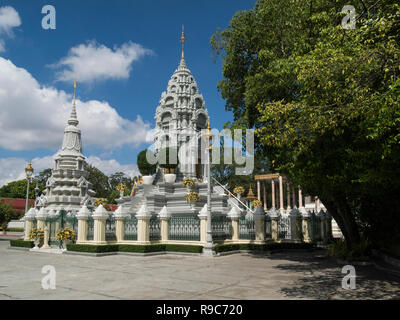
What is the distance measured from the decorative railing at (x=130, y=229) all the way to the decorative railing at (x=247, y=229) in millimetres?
6157

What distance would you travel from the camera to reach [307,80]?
29.4 feet

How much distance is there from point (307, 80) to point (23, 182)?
76.1 metres

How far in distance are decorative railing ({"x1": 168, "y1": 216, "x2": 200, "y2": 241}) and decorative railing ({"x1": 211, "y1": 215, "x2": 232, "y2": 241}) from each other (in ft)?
3.56

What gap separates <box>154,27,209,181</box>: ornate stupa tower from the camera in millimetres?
37906

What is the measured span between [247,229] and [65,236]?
10557 mm

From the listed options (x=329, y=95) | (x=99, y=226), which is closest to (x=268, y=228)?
(x=99, y=226)

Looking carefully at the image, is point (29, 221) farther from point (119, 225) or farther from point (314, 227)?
point (314, 227)

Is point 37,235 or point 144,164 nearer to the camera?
point 37,235

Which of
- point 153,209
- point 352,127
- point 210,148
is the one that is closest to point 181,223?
point 210,148

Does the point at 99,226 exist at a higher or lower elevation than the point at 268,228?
higher

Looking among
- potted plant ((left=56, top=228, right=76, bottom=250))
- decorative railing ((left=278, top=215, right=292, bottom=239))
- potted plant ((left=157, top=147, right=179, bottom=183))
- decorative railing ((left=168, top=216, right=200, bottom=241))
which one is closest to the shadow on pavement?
decorative railing ((left=168, top=216, right=200, bottom=241))

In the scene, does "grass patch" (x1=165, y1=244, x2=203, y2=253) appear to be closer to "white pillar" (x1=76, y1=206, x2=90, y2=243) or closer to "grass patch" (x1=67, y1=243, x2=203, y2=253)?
"grass patch" (x1=67, y1=243, x2=203, y2=253)

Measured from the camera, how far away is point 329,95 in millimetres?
8891

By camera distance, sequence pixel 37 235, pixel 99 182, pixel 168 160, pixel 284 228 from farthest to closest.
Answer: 1. pixel 99 182
2. pixel 168 160
3. pixel 284 228
4. pixel 37 235
